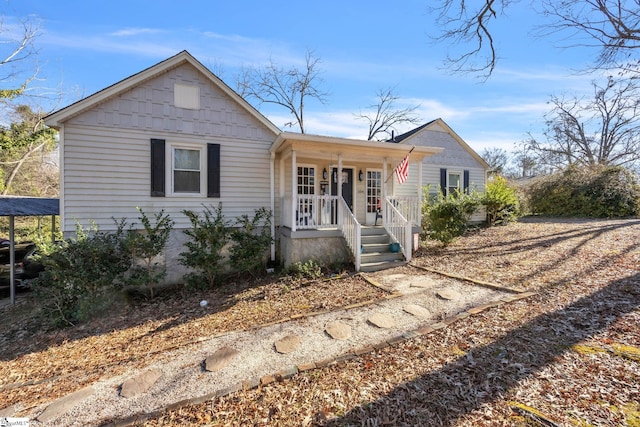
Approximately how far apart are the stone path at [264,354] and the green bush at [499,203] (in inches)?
317

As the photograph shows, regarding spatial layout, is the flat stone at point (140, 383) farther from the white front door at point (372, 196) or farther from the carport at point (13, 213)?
the white front door at point (372, 196)

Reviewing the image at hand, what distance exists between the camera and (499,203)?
473 inches

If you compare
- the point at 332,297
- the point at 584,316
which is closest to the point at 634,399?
the point at 584,316

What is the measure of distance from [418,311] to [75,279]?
21.3ft

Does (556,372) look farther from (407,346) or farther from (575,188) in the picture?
(575,188)

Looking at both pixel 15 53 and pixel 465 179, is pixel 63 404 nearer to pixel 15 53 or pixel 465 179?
Answer: pixel 465 179

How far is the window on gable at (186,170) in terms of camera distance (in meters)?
7.49

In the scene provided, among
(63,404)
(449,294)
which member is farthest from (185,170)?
(449,294)

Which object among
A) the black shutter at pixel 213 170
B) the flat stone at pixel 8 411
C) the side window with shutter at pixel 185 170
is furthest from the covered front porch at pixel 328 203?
the flat stone at pixel 8 411

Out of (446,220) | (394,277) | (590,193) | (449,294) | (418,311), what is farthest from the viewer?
(590,193)

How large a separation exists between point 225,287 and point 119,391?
12.8ft

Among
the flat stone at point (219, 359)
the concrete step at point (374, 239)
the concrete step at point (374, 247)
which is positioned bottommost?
the flat stone at point (219, 359)

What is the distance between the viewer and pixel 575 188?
1415cm

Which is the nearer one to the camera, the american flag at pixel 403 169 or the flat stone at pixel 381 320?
the flat stone at pixel 381 320
